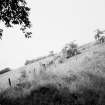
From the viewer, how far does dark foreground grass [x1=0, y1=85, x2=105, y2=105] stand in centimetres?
362

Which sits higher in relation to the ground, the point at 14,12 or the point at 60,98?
the point at 14,12

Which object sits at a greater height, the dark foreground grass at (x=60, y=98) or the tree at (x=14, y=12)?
the tree at (x=14, y=12)

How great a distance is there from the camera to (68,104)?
3580 mm

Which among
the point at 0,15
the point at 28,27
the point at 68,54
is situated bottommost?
the point at 68,54

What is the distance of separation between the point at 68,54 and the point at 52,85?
63.0ft

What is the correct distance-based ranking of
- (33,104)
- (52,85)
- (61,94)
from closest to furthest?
1. (33,104)
2. (61,94)
3. (52,85)

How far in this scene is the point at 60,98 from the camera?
161 inches

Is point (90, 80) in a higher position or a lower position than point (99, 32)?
lower

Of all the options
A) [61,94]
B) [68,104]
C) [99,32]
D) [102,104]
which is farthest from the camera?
[99,32]

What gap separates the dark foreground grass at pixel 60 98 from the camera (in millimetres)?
3619

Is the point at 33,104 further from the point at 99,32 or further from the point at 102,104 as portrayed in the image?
the point at 99,32

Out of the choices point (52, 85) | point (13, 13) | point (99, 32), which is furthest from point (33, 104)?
point (99, 32)

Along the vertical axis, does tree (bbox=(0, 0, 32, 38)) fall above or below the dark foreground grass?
above

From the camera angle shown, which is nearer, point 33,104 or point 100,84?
point 33,104
